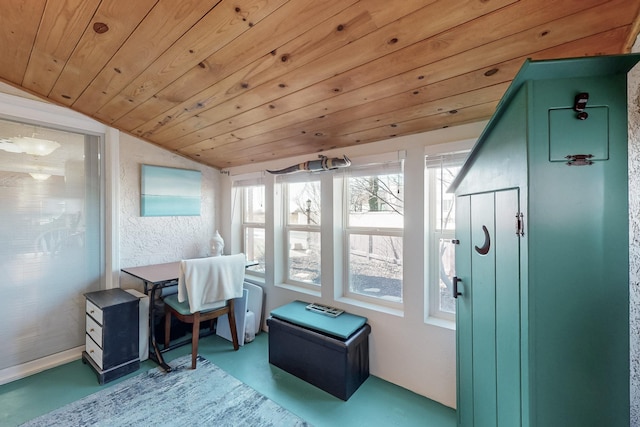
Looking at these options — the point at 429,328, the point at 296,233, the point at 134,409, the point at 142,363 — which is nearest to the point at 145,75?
the point at 296,233

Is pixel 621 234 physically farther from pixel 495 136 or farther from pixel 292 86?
pixel 292 86

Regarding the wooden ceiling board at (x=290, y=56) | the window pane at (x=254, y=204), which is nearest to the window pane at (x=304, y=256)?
the window pane at (x=254, y=204)

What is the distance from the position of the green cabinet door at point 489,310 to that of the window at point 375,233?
0.97m

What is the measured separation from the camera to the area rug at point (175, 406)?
1.69m

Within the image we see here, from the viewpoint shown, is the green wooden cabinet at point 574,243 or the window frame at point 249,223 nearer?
the green wooden cabinet at point 574,243

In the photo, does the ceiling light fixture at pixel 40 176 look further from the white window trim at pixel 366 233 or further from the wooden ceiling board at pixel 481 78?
the white window trim at pixel 366 233

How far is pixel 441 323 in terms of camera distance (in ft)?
6.12

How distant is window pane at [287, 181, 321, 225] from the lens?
274 cm

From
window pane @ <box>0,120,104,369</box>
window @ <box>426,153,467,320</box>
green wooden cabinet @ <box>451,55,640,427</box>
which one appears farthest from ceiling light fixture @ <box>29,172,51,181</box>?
green wooden cabinet @ <box>451,55,640,427</box>

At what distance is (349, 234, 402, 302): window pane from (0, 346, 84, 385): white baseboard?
2.57 meters

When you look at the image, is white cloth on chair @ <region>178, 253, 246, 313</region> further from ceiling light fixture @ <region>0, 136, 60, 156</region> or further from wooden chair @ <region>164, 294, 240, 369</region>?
ceiling light fixture @ <region>0, 136, 60, 156</region>

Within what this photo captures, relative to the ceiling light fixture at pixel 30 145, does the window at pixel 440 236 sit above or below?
below

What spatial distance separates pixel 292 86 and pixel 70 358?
3.01 meters

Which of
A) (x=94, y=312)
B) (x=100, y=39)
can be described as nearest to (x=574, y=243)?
(x=100, y=39)
